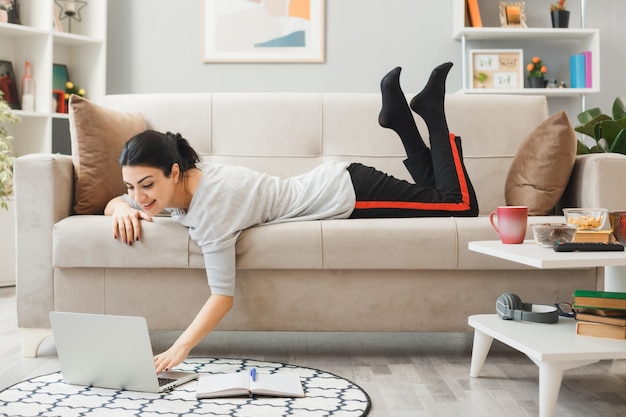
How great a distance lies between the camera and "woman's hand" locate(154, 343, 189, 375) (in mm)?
1858

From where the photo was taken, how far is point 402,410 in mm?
1710

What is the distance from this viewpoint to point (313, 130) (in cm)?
290

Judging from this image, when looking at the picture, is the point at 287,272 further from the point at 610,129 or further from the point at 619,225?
the point at 610,129

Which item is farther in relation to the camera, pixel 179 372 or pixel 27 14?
pixel 27 14

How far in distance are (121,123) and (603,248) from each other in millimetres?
1693

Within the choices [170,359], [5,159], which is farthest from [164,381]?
[5,159]

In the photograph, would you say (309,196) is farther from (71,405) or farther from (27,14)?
(27,14)

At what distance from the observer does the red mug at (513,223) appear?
181 centimetres

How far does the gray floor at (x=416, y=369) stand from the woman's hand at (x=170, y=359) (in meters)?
0.41

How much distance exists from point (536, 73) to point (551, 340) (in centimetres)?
278

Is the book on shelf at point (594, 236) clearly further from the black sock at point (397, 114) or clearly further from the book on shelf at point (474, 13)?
the book on shelf at point (474, 13)

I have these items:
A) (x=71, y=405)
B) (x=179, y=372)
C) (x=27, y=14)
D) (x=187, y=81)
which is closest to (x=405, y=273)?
(x=179, y=372)

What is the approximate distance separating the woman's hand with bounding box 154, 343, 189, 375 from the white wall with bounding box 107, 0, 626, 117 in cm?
257

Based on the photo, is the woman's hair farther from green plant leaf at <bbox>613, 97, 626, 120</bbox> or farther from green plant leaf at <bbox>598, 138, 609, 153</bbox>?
green plant leaf at <bbox>613, 97, 626, 120</bbox>
